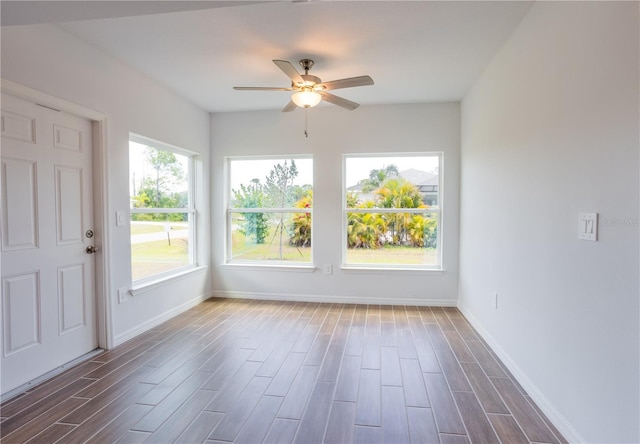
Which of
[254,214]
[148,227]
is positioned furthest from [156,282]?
[254,214]

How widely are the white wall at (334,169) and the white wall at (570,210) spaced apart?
1205mm

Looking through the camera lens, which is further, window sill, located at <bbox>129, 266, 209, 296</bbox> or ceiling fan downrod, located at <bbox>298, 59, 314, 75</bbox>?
window sill, located at <bbox>129, 266, 209, 296</bbox>

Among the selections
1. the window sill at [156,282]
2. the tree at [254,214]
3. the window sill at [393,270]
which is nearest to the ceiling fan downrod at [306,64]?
the tree at [254,214]

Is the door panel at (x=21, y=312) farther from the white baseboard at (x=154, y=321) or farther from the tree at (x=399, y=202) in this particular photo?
the tree at (x=399, y=202)

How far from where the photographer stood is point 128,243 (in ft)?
10.3

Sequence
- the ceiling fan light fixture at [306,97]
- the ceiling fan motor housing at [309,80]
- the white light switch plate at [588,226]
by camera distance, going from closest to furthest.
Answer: the white light switch plate at [588,226] → the ceiling fan motor housing at [309,80] → the ceiling fan light fixture at [306,97]

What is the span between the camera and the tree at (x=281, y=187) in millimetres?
4516

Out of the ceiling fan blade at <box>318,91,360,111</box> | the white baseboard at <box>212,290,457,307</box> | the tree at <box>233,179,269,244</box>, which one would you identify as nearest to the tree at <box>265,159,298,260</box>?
the tree at <box>233,179,269,244</box>

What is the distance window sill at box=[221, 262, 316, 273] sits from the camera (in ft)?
14.5

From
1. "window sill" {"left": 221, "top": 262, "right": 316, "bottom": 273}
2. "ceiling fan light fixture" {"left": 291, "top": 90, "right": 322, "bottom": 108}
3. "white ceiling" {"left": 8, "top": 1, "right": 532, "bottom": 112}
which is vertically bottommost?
"window sill" {"left": 221, "top": 262, "right": 316, "bottom": 273}

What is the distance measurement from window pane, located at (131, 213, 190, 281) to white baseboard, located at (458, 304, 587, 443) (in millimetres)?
3463

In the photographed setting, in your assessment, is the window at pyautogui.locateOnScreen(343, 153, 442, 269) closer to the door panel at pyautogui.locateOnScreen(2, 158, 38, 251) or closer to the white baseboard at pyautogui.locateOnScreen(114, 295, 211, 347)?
the white baseboard at pyautogui.locateOnScreen(114, 295, 211, 347)

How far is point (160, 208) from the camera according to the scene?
145 inches

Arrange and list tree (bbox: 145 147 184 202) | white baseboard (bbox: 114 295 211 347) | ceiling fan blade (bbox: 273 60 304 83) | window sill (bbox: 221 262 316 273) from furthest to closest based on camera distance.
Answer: window sill (bbox: 221 262 316 273), tree (bbox: 145 147 184 202), white baseboard (bbox: 114 295 211 347), ceiling fan blade (bbox: 273 60 304 83)
